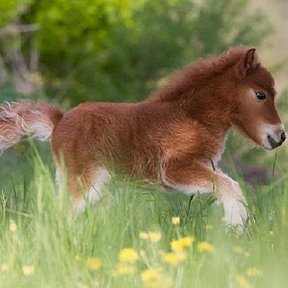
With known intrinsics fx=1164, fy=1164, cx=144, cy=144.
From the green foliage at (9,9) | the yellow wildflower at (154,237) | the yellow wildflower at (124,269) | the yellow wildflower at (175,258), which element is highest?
the yellow wildflower at (175,258)

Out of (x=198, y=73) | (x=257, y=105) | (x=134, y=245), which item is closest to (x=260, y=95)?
(x=257, y=105)

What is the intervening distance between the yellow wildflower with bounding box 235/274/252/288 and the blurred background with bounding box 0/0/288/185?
10.7 meters

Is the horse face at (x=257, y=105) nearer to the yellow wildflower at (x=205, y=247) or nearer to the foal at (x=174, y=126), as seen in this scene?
the foal at (x=174, y=126)

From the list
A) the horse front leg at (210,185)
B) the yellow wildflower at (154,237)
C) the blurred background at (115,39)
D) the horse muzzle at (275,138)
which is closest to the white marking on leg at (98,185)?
the horse front leg at (210,185)

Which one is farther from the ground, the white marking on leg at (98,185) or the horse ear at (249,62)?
the horse ear at (249,62)

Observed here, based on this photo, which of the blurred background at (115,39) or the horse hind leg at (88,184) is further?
the blurred background at (115,39)

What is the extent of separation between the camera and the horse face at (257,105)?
311 inches

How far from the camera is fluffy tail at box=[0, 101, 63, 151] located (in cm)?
813

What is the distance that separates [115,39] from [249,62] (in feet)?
30.8

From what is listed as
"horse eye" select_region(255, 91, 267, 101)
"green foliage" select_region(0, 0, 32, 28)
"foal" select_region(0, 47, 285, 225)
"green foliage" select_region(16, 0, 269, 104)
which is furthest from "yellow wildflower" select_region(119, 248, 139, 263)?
"green foliage" select_region(0, 0, 32, 28)

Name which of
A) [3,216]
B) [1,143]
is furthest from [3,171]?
[3,216]

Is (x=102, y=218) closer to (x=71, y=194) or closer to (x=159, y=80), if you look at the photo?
(x=71, y=194)

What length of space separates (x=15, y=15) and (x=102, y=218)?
36.8 ft

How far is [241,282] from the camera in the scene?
543 cm
